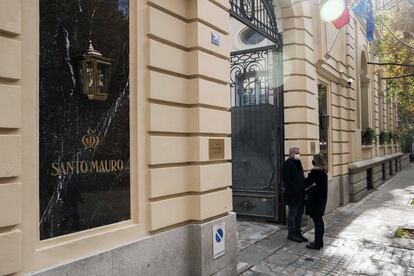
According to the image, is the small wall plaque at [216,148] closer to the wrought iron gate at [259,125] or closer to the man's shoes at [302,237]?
the man's shoes at [302,237]

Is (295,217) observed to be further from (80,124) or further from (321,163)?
(80,124)

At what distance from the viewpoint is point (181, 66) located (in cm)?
487

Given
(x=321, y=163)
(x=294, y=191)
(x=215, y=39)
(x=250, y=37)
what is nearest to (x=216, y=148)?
(x=215, y=39)

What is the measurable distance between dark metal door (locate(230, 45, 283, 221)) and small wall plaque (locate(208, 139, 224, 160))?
3.70 meters

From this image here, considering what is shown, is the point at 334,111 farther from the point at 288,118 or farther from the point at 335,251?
the point at 335,251

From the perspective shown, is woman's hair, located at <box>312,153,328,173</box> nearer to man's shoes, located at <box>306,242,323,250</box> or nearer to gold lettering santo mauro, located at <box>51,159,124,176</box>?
man's shoes, located at <box>306,242,323,250</box>

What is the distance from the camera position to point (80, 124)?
11.8 feet

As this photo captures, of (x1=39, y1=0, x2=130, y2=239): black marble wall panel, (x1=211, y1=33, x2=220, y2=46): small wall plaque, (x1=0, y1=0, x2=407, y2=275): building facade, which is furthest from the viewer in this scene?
(x1=211, y1=33, x2=220, y2=46): small wall plaque

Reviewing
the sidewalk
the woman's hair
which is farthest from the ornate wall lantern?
the woman's hair

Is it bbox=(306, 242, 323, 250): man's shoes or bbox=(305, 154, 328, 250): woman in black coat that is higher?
bbox=(305, 154, 328, 250): woman in black coat

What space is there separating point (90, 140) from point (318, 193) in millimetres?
4680

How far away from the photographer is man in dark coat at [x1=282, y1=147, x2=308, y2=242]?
24.3ft

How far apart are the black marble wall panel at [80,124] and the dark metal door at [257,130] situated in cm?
534
